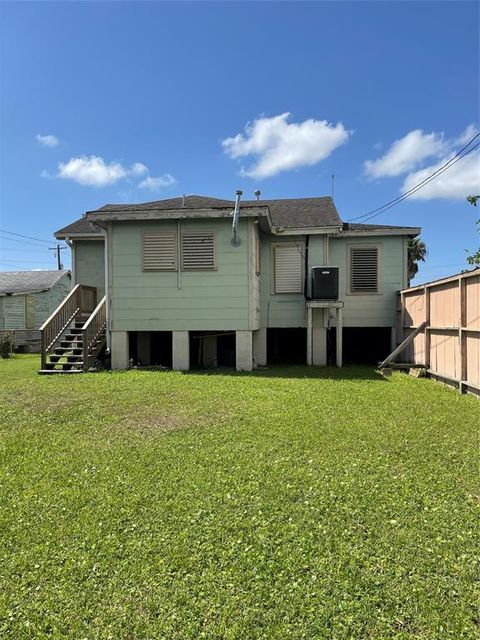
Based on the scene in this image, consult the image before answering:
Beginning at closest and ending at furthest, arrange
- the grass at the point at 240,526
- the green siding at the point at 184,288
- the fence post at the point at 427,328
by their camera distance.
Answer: the grass at the point at 240,526 → the fence post at the point at 427,328 → the green siding at the point at 184,288

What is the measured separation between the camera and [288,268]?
11.1 m

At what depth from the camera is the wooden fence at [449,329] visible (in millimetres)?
6441

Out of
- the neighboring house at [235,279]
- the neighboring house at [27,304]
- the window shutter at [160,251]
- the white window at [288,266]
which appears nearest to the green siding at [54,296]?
the neighboring house at [27,304]

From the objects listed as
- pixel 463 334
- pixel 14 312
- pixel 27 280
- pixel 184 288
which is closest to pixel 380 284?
pixel 463 334

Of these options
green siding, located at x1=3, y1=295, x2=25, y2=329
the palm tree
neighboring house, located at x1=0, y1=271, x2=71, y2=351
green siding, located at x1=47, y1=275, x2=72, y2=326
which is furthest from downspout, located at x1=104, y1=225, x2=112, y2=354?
the palm tree

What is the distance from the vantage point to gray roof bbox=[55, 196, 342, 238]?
35.6 feet

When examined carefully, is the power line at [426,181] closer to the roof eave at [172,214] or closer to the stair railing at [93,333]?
the roof eave at [172,214]

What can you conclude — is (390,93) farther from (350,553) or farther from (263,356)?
(350,553)

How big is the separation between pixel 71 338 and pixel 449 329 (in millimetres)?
8980

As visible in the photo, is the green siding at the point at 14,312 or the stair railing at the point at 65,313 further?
the green siding at the point at 14,312

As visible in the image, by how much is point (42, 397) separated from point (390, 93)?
42.5 ft

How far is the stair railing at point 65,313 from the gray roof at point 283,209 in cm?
193

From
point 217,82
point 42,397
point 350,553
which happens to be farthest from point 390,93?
point 350,553

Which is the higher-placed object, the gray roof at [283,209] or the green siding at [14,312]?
the gray roof at [283,209]
